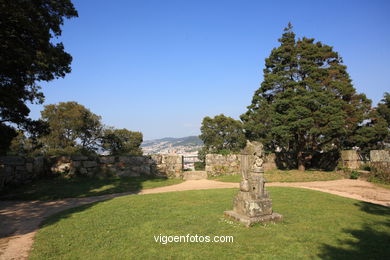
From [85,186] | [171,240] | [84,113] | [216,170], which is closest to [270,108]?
[216,170]

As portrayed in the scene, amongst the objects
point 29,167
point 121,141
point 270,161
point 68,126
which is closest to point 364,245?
point 29,167

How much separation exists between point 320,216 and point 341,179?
907 cm

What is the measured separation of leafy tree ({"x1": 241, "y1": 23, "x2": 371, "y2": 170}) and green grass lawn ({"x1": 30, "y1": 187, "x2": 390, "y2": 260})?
8.49 m

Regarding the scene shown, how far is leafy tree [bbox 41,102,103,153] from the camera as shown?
23.1 m

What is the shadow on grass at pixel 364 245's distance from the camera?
12.5 feet

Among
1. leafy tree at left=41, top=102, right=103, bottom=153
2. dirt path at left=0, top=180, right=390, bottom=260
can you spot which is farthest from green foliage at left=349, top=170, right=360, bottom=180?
leafy tree at left=41, top=102, right=103, bottom=153

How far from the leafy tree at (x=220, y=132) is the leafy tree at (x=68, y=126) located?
1518 centimetres

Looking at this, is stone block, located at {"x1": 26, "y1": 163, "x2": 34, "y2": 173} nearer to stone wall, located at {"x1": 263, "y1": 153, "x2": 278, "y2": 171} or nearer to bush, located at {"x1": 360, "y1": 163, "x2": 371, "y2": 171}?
stone wall, located at {"x1": 263, "y1": 153, "x2": 278, "y2": 171}

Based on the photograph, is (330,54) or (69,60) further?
(330,54)

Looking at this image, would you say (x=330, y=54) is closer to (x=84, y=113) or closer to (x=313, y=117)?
(x=313, y=117)

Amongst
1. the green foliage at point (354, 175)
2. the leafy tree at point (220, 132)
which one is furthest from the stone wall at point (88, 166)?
the leafy tree at point (220, 132)

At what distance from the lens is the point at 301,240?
4.39 m

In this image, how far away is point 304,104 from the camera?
1499cm

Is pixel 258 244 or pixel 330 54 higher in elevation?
pixel 330 54
